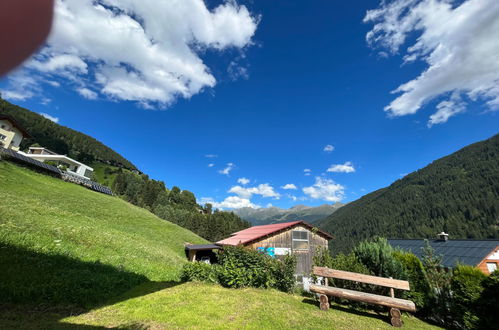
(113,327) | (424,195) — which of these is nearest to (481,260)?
(113,327)

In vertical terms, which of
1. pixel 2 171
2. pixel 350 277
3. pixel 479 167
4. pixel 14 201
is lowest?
pixel 350 277

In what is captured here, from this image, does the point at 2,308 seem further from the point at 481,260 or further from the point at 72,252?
the point at 481,260

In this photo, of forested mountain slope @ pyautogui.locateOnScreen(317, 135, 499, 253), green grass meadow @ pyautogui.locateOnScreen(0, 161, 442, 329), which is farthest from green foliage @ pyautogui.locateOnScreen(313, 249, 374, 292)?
forested mountain slope @ pyautogui.locateOnScreen(317, 135, 499, 253)

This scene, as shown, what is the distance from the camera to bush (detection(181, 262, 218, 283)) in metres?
12.2

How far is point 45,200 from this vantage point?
72.5ft

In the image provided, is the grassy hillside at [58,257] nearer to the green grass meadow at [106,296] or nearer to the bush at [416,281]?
the green grass meadow at [106,296]

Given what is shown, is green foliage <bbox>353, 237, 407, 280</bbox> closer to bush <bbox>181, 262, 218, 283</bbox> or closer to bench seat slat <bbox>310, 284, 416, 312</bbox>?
bench seat slat <bbox>310, 284, 416, 312</bbox>

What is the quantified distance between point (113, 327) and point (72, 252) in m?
8.67

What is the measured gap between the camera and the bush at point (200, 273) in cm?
1225

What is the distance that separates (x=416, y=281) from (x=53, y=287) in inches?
640

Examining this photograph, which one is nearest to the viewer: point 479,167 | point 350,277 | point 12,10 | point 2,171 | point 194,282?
point 12,10

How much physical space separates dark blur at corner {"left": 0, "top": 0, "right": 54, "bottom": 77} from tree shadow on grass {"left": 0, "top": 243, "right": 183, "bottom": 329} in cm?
836

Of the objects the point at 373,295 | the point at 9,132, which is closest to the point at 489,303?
the point at 373,295

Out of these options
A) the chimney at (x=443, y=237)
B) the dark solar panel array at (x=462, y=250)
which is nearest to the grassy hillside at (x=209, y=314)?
the dark solar panel array at (x=462, y=250)
